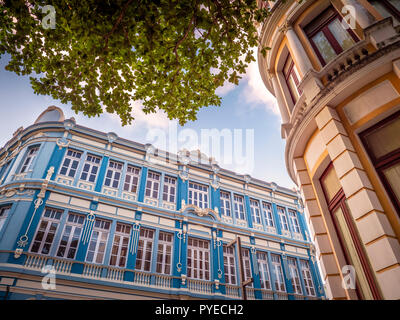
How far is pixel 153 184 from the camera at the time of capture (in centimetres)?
1599

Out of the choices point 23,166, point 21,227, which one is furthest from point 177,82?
point 23,166

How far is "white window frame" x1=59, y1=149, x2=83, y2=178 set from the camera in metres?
13.7

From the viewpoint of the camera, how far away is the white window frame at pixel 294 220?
2003cm

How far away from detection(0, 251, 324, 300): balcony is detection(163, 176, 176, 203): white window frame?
15.0ft

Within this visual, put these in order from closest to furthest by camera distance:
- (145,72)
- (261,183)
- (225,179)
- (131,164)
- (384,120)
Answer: (384,120) → (145,72) → (131,164) → (225,179) → (261,183)

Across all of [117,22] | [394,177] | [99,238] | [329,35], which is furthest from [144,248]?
[329,35]

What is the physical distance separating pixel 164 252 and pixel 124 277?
2.56 metres

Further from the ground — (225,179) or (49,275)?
(225,179)

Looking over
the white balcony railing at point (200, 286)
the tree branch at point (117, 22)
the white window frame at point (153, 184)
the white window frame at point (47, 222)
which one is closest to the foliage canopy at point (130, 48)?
the tree branch at point (117, 22)

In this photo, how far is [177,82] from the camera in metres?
6.74

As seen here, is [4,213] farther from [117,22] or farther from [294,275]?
[294,275]

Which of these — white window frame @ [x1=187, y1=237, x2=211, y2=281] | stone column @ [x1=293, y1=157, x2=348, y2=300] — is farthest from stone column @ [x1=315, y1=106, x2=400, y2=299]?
white window frame @ [x1=187, y1=237, x2=211, y2=281]

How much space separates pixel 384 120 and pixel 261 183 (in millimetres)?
16145
